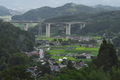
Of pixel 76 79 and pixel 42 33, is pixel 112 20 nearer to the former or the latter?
pixel 42 33

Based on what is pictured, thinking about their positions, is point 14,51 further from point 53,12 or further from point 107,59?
point 53,12

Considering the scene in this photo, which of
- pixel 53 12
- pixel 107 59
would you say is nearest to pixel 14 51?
pixel 107 59

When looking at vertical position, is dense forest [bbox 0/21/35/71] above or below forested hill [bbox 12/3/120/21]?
below

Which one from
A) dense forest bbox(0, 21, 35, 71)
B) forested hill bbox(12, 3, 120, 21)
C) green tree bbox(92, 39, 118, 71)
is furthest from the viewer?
forested hill bbox(12, 3, 120, 21)

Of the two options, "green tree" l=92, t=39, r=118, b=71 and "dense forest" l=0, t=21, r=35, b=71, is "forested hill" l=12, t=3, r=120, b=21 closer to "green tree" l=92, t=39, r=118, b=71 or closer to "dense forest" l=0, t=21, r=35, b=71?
"dense forest" l=0, t=21, r=35, b=71

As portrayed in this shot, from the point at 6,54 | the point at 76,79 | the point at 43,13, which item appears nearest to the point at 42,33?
the point at 6,54

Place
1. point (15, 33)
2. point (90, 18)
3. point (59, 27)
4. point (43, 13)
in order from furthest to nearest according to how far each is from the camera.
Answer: point (43, 13) < point (90, 18) < point (59, 27) < point (15, 33)

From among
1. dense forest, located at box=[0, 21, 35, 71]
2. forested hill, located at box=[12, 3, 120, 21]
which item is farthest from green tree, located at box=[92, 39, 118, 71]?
forested hill, located at box=[12, 3, 120, 21]

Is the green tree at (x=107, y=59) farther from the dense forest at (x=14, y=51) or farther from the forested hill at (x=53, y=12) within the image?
the forested hill at (x=53, y=12)

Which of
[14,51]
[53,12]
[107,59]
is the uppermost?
[53,12]

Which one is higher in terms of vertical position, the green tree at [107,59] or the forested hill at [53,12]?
the forested hill at [53,12]

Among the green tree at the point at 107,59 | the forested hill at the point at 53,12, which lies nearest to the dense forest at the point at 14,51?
the green tree at the point at 107,59
